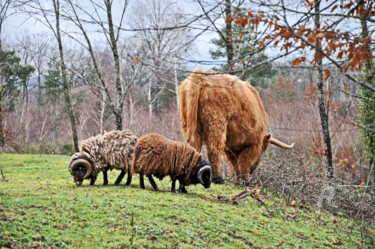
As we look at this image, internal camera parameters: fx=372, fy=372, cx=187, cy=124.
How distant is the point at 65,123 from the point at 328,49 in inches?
1328

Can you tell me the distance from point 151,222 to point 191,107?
346 centimetres

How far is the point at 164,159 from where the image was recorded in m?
7.41

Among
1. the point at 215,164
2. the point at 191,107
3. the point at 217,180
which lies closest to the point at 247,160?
the point at 217,180

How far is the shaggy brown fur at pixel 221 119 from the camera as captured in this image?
27.2 feet

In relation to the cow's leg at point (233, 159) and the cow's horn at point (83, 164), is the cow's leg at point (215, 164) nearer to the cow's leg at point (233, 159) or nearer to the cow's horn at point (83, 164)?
the cow's leg at point (233, 159)

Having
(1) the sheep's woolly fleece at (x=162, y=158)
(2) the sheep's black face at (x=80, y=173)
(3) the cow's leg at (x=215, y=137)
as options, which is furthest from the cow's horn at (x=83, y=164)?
(3) the cow's leg at (x=215, y=137)

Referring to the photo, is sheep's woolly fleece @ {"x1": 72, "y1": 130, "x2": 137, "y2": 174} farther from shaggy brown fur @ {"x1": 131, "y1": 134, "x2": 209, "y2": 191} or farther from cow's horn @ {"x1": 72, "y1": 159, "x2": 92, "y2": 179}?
shaggy brown fur @ {"x1": 131, "y1": 134, "x2": 209, "y2": 191}

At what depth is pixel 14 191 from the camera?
6.77m

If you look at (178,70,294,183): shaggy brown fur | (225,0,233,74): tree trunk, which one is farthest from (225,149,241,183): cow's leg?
(225,0,233,74): tree trunk

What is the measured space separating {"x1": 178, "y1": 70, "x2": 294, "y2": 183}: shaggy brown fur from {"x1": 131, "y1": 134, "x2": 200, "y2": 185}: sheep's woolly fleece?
0.92 meters

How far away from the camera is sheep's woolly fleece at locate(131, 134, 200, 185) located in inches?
291

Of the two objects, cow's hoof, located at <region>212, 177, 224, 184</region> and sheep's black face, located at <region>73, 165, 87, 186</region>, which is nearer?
sheep's black face, located at <region>73, 165, 87, 186</region>

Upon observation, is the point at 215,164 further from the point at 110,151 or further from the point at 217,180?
the point at 110,151

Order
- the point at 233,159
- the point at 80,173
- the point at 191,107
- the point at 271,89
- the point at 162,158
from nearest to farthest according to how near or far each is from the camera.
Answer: the point at 162,158, the point at 80,173, the point at 191,107, the point at 233,159, the point at 271,89
